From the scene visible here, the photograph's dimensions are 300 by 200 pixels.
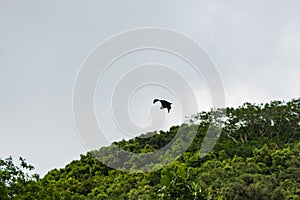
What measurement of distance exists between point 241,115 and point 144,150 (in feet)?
19.5

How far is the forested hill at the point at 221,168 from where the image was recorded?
1894 centimetres

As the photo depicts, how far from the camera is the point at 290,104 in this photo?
31562mm

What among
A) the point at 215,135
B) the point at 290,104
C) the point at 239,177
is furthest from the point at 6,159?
the point at 290,104

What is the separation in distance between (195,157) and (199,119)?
4.59m

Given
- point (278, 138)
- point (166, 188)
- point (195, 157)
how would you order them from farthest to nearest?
point (278, 138), point (195, 157), point (166, 188)

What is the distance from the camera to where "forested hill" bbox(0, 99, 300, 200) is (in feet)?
62.1

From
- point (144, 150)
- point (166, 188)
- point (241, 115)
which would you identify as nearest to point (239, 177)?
point (144, 150)

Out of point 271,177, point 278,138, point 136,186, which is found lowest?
point 271,177

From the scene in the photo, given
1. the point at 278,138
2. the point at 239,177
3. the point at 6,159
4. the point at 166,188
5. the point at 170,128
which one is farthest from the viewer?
the point at 170,128

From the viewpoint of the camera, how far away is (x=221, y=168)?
2427cm

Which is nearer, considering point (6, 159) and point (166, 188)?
point (166, 188)

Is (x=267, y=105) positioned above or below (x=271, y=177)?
above

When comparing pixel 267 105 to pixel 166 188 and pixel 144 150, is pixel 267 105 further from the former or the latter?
pixel 166 188

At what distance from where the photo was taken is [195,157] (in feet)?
91.0
